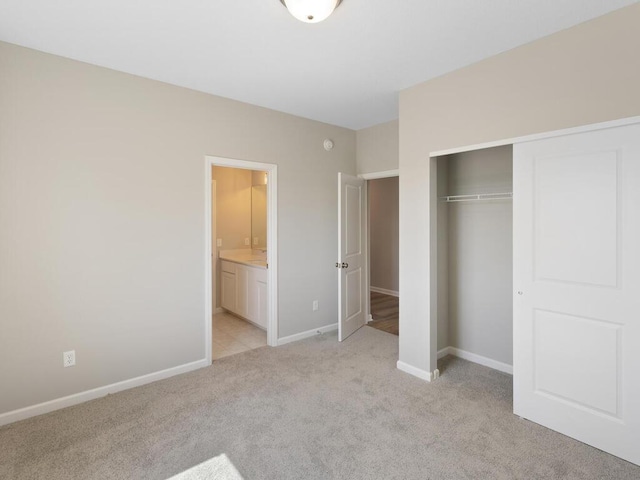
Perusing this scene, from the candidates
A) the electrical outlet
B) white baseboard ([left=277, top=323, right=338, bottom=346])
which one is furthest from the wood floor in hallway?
the electrical outlet

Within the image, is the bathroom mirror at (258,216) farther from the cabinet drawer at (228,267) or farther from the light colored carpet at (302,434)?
the light colored carpet at (302,434)

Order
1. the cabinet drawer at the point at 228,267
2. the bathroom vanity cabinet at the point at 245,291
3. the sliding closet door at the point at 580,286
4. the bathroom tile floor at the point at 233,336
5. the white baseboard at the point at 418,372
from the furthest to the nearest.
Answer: the cabinet drawer at the point at 228,267
the bathroom vanity cabinet at the point at 245,291
the bathroom tile floor at the point at 233,336
the white baseboard at the point at 418,372
the sliding closet door at the point at 580,286

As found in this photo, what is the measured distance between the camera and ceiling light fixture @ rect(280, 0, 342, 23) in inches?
70.8

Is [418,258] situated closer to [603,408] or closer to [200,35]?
[603,408]

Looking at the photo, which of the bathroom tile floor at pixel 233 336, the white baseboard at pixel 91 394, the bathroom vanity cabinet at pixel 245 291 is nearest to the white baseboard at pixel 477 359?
the bathroom tile floor at pixel 233 336

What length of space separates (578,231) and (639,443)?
1.24 metres

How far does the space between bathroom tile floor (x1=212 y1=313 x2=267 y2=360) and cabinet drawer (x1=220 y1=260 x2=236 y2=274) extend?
0.69 m

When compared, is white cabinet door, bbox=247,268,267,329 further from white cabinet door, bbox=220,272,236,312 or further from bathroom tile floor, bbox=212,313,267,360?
white cabinet door, bbox=220,272,236,312

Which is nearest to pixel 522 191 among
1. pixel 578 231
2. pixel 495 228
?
pixel 578 231

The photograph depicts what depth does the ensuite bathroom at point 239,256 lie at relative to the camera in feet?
13.8

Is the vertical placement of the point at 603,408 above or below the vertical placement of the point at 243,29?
below

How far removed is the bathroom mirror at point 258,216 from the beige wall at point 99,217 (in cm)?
177

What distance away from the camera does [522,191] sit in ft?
7.63

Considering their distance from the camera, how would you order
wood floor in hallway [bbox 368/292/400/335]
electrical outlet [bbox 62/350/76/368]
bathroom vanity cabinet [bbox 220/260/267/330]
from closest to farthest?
electrical outlet [bbox 62/350/76/368], bathroom vanity cabinet [bbox 220/260/267/330], wood floor in hallway [bbox 368/292/400/335]
